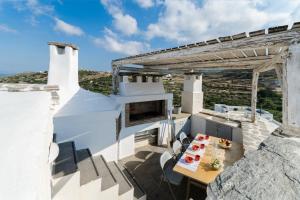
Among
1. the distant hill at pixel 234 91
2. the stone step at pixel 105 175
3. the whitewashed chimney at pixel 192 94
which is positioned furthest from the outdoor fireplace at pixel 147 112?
the distant hill at pixel 234 91

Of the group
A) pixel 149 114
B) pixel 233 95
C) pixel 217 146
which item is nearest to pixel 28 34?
pixel 149 114

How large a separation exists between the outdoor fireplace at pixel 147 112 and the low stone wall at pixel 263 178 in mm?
6838

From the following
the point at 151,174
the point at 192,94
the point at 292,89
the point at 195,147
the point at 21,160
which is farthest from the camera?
the point at 192,94

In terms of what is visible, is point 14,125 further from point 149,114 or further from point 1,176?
point 149,114

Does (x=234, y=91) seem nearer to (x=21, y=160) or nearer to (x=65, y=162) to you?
(x=65, y=162)

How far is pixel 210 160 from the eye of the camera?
467 cm

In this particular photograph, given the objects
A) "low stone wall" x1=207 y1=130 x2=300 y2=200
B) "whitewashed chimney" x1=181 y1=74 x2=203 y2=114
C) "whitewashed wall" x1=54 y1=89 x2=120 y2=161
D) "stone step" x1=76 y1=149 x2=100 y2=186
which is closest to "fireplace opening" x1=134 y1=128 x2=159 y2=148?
"whitewashed wall" x1=54 y1=89 x2=120 y2=161

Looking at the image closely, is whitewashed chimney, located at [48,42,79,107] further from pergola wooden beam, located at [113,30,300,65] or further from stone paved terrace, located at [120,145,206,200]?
pergola wooden beam, located at [113,30,300,65]

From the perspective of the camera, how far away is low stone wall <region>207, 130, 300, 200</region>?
2.59 feet

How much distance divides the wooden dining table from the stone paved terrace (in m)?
0.69

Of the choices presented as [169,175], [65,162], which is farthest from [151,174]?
[65,162]

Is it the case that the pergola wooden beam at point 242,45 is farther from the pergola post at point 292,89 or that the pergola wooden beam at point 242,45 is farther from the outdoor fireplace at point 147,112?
the outdoor fireplace at point 147,112

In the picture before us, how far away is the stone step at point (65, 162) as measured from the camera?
352cm

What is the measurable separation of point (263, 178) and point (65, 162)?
175 inches
